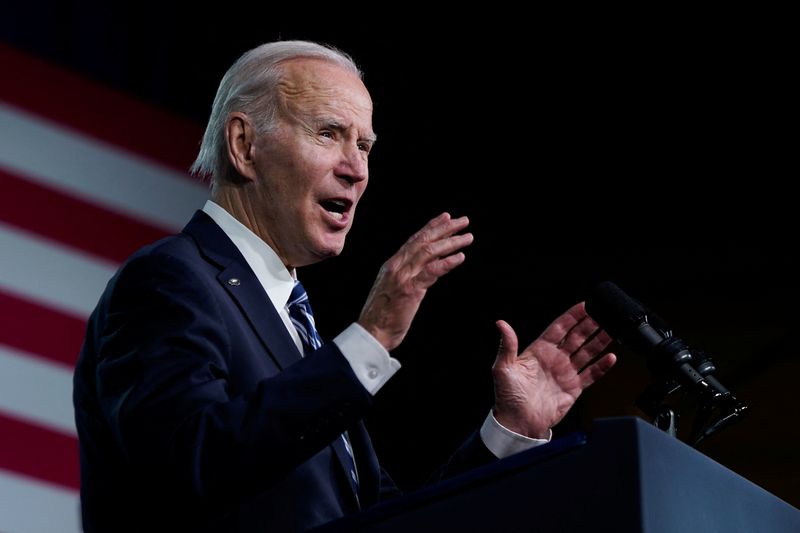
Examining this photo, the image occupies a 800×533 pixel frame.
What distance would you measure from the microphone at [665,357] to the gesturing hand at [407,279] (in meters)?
0.29

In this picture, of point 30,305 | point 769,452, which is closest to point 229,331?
point 30,305

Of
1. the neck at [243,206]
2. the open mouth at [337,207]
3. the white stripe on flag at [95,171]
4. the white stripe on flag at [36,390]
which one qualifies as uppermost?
the open mouth at [337,207]

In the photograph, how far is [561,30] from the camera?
332cm

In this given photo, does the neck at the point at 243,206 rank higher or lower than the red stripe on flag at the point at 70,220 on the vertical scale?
higher

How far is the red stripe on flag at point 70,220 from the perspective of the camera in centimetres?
280

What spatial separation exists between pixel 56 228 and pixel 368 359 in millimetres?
1929

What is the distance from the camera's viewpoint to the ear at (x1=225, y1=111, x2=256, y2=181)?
5.51 feet

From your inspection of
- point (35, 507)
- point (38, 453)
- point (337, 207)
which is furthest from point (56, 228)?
point (337, 207)

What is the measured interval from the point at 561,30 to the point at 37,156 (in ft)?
5.13

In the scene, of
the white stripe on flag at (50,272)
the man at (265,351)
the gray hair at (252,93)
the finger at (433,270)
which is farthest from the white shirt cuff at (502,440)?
the white stripe on flag at (50,272)

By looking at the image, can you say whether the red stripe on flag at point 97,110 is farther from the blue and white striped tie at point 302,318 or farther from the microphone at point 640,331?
the microphone at point 640,331

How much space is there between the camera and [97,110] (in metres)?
3.03

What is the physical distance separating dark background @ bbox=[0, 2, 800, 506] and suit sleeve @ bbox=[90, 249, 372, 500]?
6.24ft

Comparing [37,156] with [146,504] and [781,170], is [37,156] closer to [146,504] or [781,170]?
[146,504]
